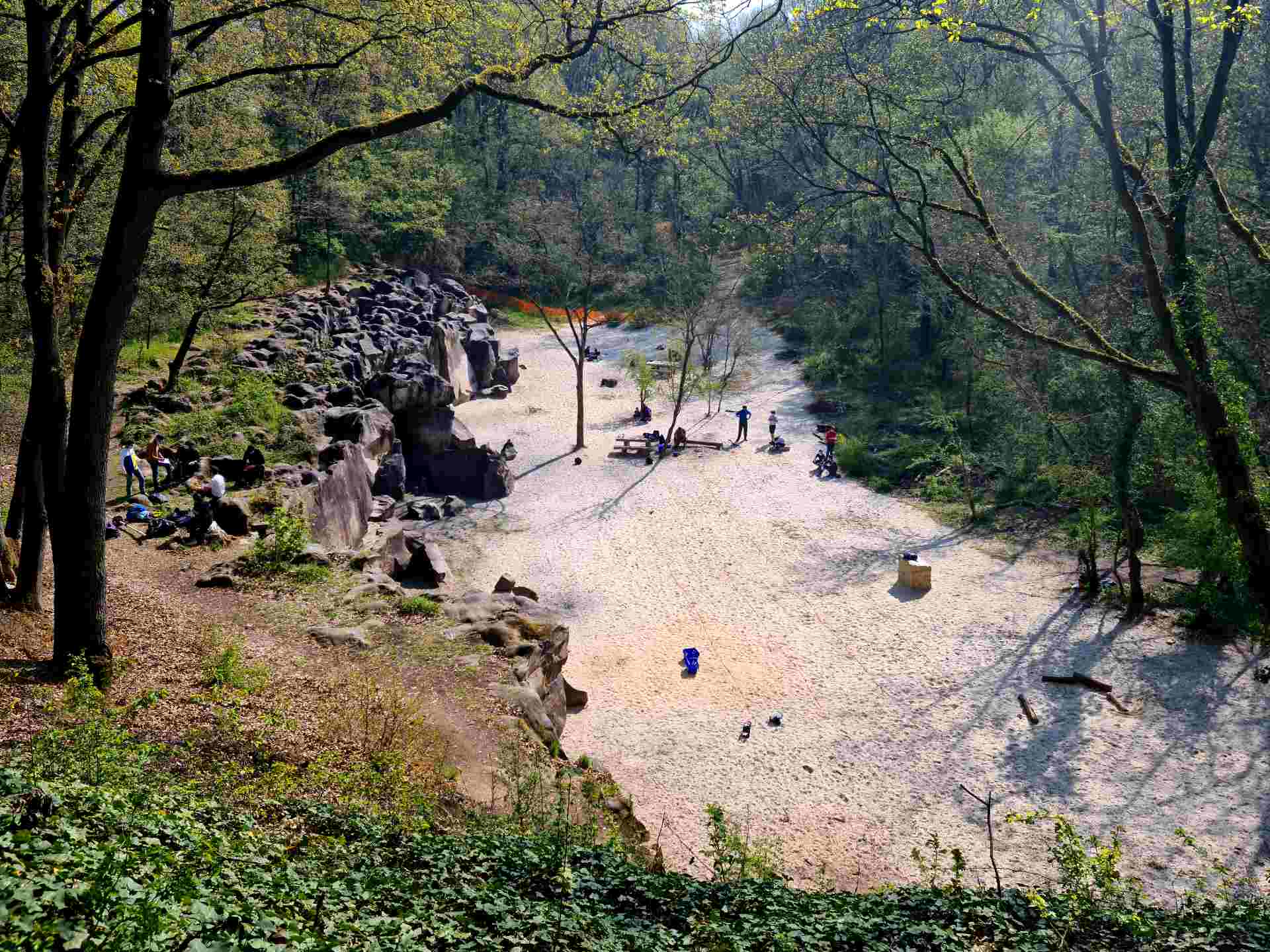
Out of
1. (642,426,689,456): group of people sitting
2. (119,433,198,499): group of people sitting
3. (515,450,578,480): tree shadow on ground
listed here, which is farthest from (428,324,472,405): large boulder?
(119,433,198,499): group of people sitting

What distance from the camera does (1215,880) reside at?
10172 mm

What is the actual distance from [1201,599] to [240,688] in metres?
16.3

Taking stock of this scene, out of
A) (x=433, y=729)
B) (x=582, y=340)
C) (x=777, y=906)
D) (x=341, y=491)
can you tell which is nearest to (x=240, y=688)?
(x=433, y=729)

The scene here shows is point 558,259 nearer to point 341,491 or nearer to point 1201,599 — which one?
point 341,491

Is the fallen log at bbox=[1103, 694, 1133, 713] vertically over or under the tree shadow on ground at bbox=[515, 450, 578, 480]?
under

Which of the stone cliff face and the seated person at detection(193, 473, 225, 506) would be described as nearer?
the seated person at detection(193, 473, 225, 506)

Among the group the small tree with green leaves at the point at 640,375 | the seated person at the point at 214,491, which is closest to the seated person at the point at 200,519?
the seated person at the point at 214,491

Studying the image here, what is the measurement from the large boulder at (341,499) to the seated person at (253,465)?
3.03ft

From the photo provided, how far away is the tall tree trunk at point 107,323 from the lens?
727 cm

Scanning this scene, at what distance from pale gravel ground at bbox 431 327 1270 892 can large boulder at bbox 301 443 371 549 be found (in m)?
2.39

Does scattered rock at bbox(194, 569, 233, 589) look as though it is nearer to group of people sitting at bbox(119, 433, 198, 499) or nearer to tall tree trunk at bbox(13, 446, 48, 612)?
tall tree trunk at bbox(13, 446, 48, 612)

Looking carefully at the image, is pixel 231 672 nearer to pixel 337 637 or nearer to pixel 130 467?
pixel 337 637

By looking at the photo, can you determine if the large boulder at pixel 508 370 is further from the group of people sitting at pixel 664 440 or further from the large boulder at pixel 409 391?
the large boulder at pixel 409 391

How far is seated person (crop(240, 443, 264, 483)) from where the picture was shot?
56.9 feet
